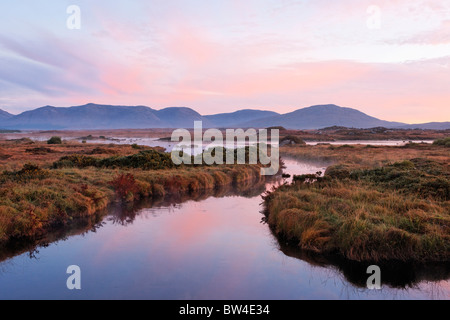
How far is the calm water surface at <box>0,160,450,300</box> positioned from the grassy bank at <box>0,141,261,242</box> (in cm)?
158

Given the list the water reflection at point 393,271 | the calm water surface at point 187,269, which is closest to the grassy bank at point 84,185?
the calm water surface at point 187,269

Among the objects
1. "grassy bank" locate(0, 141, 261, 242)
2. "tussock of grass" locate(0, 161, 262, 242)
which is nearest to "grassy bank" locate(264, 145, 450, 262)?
"tussock of grass" locate(0, 161, 262, 242)

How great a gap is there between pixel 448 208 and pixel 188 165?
2235cm

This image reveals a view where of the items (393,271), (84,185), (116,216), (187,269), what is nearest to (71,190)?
(84,185)

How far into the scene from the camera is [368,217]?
46.1 feet

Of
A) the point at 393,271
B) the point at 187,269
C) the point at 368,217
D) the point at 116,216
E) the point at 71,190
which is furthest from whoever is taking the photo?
the point at 71,190

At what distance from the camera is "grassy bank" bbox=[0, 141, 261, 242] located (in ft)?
49.1

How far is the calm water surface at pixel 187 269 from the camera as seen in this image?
1018 centimetres

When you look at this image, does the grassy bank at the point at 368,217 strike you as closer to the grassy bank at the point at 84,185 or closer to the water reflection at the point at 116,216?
the water reflection at the point at 116,216

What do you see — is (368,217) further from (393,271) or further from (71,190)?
(71,190)

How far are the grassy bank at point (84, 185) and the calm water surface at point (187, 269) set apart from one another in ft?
5.19

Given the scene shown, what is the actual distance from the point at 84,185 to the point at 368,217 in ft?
49.8
